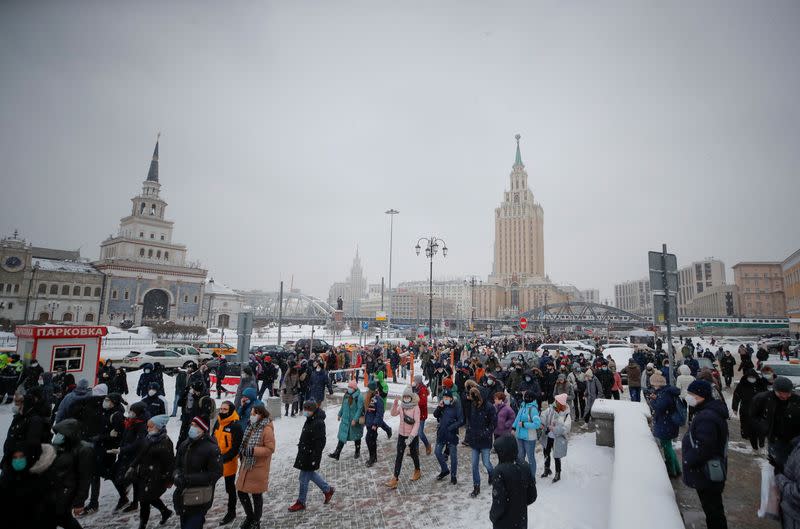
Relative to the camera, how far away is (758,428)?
6.31 metres

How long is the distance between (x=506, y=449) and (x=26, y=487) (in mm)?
4833

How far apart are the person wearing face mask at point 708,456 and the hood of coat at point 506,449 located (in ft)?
6.75

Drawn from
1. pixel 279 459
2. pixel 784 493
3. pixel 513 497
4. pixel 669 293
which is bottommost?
pixel 279 459

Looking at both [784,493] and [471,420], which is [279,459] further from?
[784,493]

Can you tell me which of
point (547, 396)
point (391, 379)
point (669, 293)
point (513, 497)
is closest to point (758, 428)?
point (669, 293)

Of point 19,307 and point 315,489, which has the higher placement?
point 19,307

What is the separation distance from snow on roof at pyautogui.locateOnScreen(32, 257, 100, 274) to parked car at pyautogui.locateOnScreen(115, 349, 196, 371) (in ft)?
167

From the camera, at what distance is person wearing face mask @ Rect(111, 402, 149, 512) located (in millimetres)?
5988

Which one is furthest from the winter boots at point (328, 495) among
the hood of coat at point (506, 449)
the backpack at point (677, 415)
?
the backpack at point (677, 415)

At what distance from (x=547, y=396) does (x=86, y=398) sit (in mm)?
12594

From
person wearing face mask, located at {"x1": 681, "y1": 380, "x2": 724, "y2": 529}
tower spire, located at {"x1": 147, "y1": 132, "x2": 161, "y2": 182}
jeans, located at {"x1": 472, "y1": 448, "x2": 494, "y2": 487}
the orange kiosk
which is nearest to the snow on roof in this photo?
tower spire, located at {"x1": 147, "y1": 132, "x2": 161, "y2": 182}

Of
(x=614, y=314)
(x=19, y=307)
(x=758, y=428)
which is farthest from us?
(x=614, y=314)

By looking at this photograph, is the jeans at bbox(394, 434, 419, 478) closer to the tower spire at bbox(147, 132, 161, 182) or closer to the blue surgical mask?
the blue surgical mask

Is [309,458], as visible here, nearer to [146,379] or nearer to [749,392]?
[146,379]
